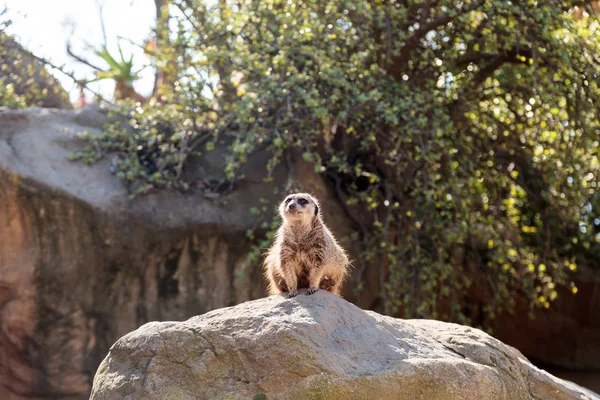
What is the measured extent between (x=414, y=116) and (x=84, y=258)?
306 cm

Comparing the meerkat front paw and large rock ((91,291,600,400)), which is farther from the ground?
the meerkat front paw

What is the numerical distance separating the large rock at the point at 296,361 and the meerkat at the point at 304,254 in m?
0.47

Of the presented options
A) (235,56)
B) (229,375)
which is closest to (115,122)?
(235,56)

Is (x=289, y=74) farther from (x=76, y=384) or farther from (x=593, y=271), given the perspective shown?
(x=593, y=271)

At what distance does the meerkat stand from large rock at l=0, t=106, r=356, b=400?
202 cm

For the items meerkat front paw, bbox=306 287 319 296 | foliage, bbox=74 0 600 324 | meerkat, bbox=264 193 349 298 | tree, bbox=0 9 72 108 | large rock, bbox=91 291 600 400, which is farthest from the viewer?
tree, bbox=0 9 72 108

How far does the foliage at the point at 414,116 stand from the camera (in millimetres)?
6816

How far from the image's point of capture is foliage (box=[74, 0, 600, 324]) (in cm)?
682

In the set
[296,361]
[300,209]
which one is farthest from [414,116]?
[296,361]

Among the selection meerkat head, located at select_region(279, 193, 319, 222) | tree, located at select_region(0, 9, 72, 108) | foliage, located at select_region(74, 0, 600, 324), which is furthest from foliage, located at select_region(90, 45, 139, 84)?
meerkat head, located at select_region(279, 193, 319, 222)

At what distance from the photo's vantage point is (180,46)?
732cm

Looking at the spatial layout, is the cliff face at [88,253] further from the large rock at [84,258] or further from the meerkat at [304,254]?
the meerkat at [304,254]

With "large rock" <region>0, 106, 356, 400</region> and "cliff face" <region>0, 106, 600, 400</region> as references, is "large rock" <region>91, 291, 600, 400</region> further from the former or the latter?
"cliff face" <region>0, 106, 600, 400</region>

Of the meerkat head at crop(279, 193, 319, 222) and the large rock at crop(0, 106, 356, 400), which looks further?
the large rock at crop(0, 106, 356, 400)
